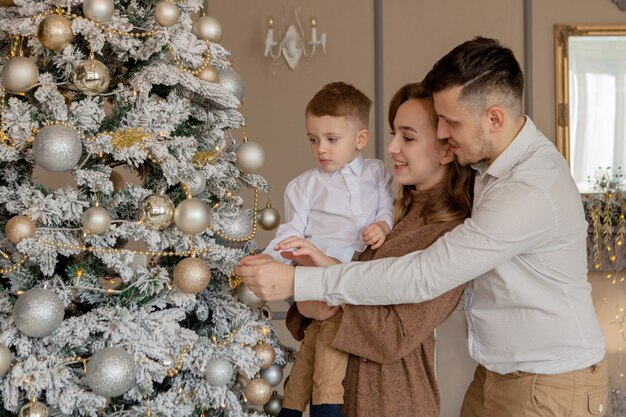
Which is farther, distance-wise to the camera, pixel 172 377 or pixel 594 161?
pixel 594 161

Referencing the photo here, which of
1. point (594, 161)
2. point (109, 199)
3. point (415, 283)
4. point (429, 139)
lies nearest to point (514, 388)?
point (415, 283)

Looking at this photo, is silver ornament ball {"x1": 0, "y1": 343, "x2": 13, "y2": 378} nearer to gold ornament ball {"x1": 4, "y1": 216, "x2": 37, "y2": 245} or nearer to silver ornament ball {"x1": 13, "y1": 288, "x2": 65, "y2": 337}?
silver ornament ball {"x1": 13, "y1": 288, "x2": 65, "y2": 337}

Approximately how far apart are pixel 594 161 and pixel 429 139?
3.54 metres

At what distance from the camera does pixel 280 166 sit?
17.2 feet

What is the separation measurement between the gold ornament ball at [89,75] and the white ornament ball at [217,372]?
644 millimetres

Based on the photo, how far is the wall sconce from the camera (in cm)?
517

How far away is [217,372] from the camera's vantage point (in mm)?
1778

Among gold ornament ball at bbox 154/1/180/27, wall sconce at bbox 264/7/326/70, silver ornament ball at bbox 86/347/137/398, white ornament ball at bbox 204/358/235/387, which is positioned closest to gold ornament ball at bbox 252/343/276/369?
white ornament ball at bbox 204/358/235/387

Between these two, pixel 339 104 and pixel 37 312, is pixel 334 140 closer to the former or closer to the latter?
pixel 339 104

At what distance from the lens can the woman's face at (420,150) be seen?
2.10 metres

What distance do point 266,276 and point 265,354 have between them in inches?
7.7

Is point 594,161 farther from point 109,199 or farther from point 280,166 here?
point 109,199

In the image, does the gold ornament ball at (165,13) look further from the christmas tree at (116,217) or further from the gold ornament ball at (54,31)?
the gold ornament ball at (54,31)

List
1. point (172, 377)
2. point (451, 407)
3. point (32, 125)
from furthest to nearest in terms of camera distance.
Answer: point (451, 407)
point (172, 377)
point (32, 125)
